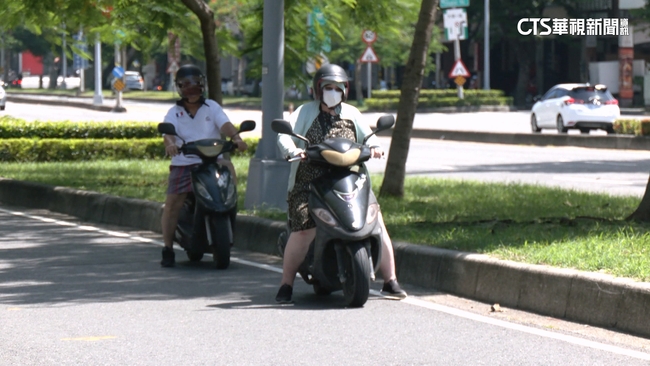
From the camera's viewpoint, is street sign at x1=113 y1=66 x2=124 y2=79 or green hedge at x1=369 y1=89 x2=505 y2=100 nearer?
street sign at x1=113 y1=66 x2=124 y2=79

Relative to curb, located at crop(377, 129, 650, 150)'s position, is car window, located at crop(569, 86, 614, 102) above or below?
above

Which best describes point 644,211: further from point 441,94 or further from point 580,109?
point 441,94

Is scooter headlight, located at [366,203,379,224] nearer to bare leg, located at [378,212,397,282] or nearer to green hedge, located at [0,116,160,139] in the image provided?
bare leg, located at [378,212,397,282]

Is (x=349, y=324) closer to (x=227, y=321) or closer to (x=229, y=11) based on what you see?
(x=227, y=321)

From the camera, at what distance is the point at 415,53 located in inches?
528

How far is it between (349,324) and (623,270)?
70.5 inches

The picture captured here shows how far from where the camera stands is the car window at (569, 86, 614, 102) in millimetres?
31672

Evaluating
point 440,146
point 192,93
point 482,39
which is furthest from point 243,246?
point 482,39

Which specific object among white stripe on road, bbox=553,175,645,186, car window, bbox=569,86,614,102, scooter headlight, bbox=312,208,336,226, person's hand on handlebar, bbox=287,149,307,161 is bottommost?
white stripe on road, bbox=553,175,645,186

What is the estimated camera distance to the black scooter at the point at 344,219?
768 cm

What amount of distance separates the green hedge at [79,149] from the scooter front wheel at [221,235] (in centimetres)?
1238

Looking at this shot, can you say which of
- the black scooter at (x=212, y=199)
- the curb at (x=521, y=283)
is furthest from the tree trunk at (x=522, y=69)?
the black scooter at (x=212, y=199)

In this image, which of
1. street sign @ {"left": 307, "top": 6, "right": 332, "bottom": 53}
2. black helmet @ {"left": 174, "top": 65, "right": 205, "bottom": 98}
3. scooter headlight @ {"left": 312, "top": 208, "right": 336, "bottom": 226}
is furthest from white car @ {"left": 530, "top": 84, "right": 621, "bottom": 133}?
scooter headlight @ {"left": 312, "top": 208, "right": 336, "bottom": 226}

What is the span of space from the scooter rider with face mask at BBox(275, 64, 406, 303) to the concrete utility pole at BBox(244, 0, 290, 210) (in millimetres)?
4352
